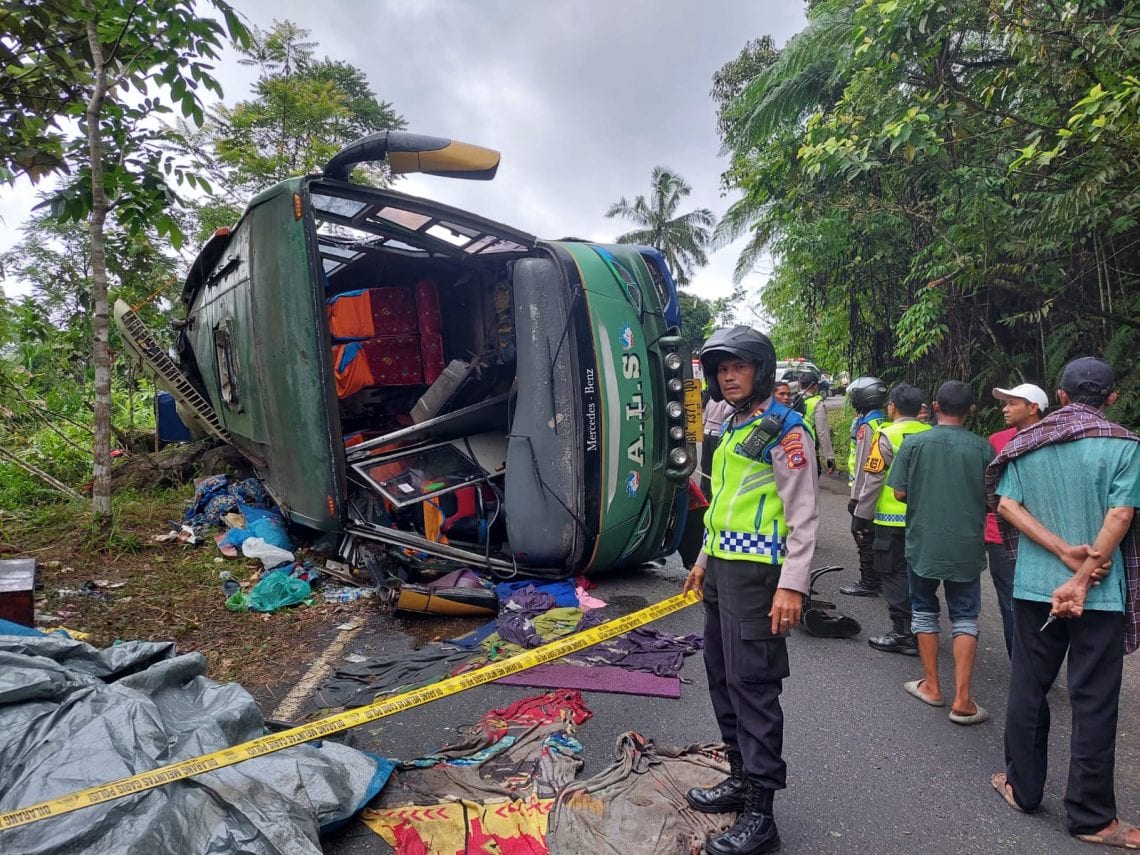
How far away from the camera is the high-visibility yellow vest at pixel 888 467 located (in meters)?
4.08

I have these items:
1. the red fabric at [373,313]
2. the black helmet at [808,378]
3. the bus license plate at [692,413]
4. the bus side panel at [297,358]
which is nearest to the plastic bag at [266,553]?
the bus side panel at [297,358]

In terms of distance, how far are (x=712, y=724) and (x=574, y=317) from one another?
2.63 metres

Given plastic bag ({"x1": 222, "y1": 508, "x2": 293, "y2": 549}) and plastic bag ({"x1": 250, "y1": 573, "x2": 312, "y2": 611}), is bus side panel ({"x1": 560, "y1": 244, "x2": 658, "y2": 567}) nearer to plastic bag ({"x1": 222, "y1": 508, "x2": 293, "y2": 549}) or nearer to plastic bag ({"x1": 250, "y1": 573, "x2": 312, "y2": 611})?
plastic bag ({"x1": 250, "y1": 573, "x2": 312, "y2": 611})

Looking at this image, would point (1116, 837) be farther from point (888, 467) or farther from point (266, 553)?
point (266, 553)

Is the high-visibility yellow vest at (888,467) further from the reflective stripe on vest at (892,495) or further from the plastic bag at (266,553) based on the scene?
the plastic bag at (266,553)

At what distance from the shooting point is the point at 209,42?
14.5 feet

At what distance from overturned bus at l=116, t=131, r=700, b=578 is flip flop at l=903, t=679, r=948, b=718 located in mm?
1930

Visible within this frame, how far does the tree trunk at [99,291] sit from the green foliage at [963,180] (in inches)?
233

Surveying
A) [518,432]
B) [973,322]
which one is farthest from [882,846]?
[973,322]

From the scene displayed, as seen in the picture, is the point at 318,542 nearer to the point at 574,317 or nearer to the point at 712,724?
the point at 574,317

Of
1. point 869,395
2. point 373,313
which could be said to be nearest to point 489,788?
point 869,395

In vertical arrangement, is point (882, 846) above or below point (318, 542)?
below

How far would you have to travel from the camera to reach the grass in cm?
375

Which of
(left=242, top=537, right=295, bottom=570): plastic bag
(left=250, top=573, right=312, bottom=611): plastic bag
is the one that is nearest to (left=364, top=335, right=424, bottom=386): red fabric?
(left=242, top=537, right=295, bottom=570): plastic bag
